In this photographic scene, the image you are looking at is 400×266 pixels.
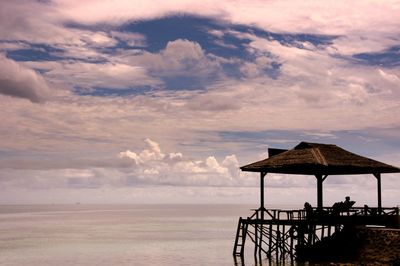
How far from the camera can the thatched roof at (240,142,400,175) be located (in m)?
34.2

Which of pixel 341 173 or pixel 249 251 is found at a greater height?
pixel 341 173

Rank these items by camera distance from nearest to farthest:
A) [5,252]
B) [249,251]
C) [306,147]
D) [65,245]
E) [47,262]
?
[306,147] → [47,262] → [249,251] → [5,252] → [65,245]

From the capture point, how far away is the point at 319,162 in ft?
110

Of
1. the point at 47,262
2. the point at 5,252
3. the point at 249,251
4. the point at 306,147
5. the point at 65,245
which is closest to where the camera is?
the point at 306,147

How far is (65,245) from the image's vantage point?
6038 cm

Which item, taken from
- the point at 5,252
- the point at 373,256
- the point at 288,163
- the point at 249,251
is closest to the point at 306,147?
the point at 288,163

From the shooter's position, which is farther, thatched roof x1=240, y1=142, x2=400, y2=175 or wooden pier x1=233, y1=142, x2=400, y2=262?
thatched roof x1=240, y1=142, x2=400, y2=175

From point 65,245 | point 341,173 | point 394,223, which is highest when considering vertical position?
→ point 341,173

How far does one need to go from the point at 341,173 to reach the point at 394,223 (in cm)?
795

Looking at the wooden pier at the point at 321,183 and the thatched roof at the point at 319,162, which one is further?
the thatched roof at the point at 319,162

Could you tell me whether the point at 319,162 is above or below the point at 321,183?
above

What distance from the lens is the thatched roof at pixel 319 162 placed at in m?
34.2

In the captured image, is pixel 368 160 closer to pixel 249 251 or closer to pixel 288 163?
pixel 288 163

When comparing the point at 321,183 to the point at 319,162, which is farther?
the point at 321,183
